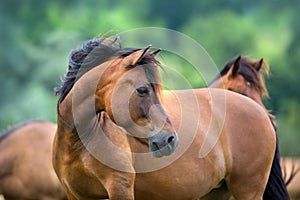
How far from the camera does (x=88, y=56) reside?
5.18m

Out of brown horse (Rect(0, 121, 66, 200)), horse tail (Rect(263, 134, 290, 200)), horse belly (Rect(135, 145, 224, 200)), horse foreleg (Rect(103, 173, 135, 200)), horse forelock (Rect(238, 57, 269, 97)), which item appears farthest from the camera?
horse forelock (Rect(238, 57, 269, 97))

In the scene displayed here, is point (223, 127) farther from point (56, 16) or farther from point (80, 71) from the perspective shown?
point (56, 16)

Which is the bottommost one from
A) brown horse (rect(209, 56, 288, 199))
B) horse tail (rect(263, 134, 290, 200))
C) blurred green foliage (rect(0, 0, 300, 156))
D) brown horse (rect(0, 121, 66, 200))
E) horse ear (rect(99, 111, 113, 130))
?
blurred green foliage (rect(0, 0, 300, 156))

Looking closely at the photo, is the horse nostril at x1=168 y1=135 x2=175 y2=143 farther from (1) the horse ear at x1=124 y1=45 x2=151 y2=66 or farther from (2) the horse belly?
(2) the horse belly

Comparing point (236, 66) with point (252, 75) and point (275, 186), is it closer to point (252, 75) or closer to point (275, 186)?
point (252, 75)

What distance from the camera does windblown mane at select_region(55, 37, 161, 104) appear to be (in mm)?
5121

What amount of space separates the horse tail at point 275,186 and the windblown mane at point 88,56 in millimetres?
2198

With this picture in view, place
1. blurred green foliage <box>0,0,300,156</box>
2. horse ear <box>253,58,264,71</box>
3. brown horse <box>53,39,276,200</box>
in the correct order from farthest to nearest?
blurred green foliage <box>0,0,300,156</box> < horse ear <box>253,58,264,71</box> < brown horse <box>53,39,276,200</box>

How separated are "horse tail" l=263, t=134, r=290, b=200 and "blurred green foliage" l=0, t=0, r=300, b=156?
1439 cm

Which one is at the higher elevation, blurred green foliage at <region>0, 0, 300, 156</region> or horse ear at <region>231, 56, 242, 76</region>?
horse ear at <region>231, 56, 242, 76</region>

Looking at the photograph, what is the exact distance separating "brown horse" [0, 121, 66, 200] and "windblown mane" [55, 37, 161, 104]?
3.05 m

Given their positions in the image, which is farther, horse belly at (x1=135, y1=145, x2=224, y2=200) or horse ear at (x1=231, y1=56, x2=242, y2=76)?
horse ear at (x1=231, y1=56, x2=242, y2=76)

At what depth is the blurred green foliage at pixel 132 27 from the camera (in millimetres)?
26022

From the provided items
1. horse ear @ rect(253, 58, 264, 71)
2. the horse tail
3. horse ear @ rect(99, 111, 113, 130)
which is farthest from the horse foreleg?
horse ear @ rect(253, 58, 264, 71)
